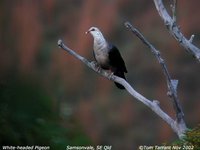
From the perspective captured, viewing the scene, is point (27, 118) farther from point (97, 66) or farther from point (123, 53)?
point (123, 53)

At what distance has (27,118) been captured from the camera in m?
2.36

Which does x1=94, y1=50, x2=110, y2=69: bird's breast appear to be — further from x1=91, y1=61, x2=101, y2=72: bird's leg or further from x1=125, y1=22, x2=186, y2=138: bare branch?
x1=125, y1=22, x2=186, y2=138: bare branch

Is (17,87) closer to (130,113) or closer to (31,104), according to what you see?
(31,104)

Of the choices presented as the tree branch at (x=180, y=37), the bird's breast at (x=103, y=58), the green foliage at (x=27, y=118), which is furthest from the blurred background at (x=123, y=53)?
the green foliage at (x=27, y=118)

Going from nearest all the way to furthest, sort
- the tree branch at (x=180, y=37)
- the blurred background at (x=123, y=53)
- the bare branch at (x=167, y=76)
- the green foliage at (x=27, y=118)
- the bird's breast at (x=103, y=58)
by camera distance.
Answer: the green foliage at (x=27, y=118)
the bare branch at (x=167, y=76)
the tree branch at (x=180, y=37)
the bird's breast at (x=103, y=58)
the blurred background at (x=123, y=53)

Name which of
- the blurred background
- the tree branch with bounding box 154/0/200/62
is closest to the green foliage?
the tree branch with bounding box 154/0/200/62

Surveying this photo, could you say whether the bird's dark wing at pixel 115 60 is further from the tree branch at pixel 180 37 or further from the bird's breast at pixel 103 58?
the tree branch at pixel 180 37

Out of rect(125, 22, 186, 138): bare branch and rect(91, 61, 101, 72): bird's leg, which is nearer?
rect(125, 22, 186, 138): bare branch

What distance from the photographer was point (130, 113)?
630 cm

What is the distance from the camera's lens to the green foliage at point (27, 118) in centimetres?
232

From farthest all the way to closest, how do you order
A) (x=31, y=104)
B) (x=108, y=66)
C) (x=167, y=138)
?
(x=167, y=138) → (x=108, y=66) → (x=31, y=104)

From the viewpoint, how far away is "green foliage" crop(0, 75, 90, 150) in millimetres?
2322

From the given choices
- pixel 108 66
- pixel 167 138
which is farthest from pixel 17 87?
pixel 167 138

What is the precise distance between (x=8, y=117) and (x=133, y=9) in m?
4.47
